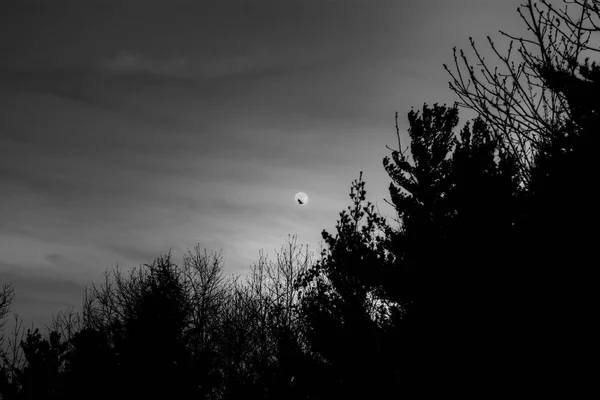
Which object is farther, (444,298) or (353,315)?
(353,315)

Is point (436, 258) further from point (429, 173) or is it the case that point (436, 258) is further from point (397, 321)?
point (429, 173)

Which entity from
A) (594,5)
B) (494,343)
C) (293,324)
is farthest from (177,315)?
(293,324)

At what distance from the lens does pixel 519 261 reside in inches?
282

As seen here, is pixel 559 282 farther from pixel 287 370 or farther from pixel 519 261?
pixel 287 370

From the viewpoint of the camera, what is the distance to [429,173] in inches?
549

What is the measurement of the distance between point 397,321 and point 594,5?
26.7 ft

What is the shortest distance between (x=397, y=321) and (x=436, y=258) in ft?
8.35

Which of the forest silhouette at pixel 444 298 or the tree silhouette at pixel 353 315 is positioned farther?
the tree silhouette at pixel 353 315

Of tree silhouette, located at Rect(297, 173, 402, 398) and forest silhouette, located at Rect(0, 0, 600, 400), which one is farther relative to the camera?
tree silhouette, located at Rect(297, 173, 402, 398)

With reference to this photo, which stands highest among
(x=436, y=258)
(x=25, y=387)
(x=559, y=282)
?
(x=436, y=258)

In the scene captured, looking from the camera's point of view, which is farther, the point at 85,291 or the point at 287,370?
the point at 85,291

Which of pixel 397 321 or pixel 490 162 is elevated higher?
pixel 490 162

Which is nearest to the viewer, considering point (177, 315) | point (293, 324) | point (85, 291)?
point (177, 315)

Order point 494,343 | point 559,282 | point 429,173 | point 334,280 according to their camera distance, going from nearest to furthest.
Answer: point 559,282 < point 494,343 < point 429,173 < point 334,280
